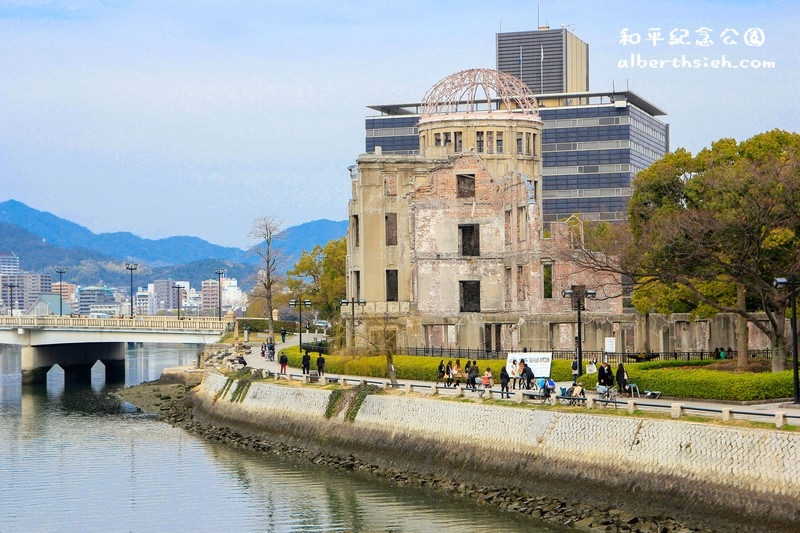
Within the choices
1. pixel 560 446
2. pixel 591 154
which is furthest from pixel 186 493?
pixel 591 154

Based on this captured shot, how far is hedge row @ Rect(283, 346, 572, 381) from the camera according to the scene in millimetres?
60250

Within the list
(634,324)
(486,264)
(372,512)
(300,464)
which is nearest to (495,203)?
(486,264)

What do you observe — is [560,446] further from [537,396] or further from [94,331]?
[94,331]

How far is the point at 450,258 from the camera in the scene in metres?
83.8

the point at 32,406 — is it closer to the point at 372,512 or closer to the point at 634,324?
the point at 634,324

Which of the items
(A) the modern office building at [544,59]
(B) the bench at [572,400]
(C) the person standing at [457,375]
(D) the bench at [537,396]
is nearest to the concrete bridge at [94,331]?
(C) the person standing at [457,375]

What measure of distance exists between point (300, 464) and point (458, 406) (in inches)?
358

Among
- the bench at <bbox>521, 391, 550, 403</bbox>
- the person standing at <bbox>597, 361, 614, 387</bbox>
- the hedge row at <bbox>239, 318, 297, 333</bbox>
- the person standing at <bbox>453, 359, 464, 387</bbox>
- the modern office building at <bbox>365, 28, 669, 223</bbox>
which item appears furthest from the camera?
the modern office building at <bbox>365, 28, 669, 223</bbox>

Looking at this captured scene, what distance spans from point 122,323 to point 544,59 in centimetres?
9749

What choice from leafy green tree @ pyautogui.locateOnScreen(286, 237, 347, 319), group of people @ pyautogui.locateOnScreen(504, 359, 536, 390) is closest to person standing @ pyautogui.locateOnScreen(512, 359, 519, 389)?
group of people @ pyautogui.locateOnScreen(504, 359, 536, 390)

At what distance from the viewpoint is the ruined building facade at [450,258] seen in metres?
79.0

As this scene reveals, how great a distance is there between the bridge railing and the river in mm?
34349

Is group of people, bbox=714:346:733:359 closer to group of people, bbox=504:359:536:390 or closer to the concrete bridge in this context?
group of people, bbox=504:359:536:390

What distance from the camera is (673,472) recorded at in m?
39.0
